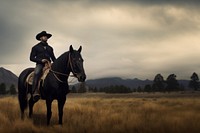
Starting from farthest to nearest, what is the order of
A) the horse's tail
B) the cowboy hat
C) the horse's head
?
1. the horse's tail
2. the cowboy hat
3. the horse's head

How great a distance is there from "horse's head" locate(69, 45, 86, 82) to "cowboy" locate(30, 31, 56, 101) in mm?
1494

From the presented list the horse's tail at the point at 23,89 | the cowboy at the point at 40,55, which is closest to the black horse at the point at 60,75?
the cowboy at the point at 40,55

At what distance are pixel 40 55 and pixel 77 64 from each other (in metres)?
2.27

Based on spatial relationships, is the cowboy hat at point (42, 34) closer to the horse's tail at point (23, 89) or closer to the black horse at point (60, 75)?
the black horse at point (60, 75)

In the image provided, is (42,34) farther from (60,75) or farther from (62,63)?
(60,75)

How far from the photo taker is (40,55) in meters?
11.4

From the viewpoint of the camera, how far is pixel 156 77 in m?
114

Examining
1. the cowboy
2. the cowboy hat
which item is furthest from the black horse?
the cowboy hat

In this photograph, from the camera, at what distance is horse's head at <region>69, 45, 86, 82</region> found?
9578 millimetres

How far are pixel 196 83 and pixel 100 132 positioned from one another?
108 meters

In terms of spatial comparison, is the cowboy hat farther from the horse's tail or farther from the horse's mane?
the horse's tail

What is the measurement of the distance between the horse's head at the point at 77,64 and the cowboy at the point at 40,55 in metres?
1.49

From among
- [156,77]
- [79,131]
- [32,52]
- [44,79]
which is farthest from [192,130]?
[156,77]

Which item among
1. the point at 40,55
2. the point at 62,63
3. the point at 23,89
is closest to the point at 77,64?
the point at 62,63
